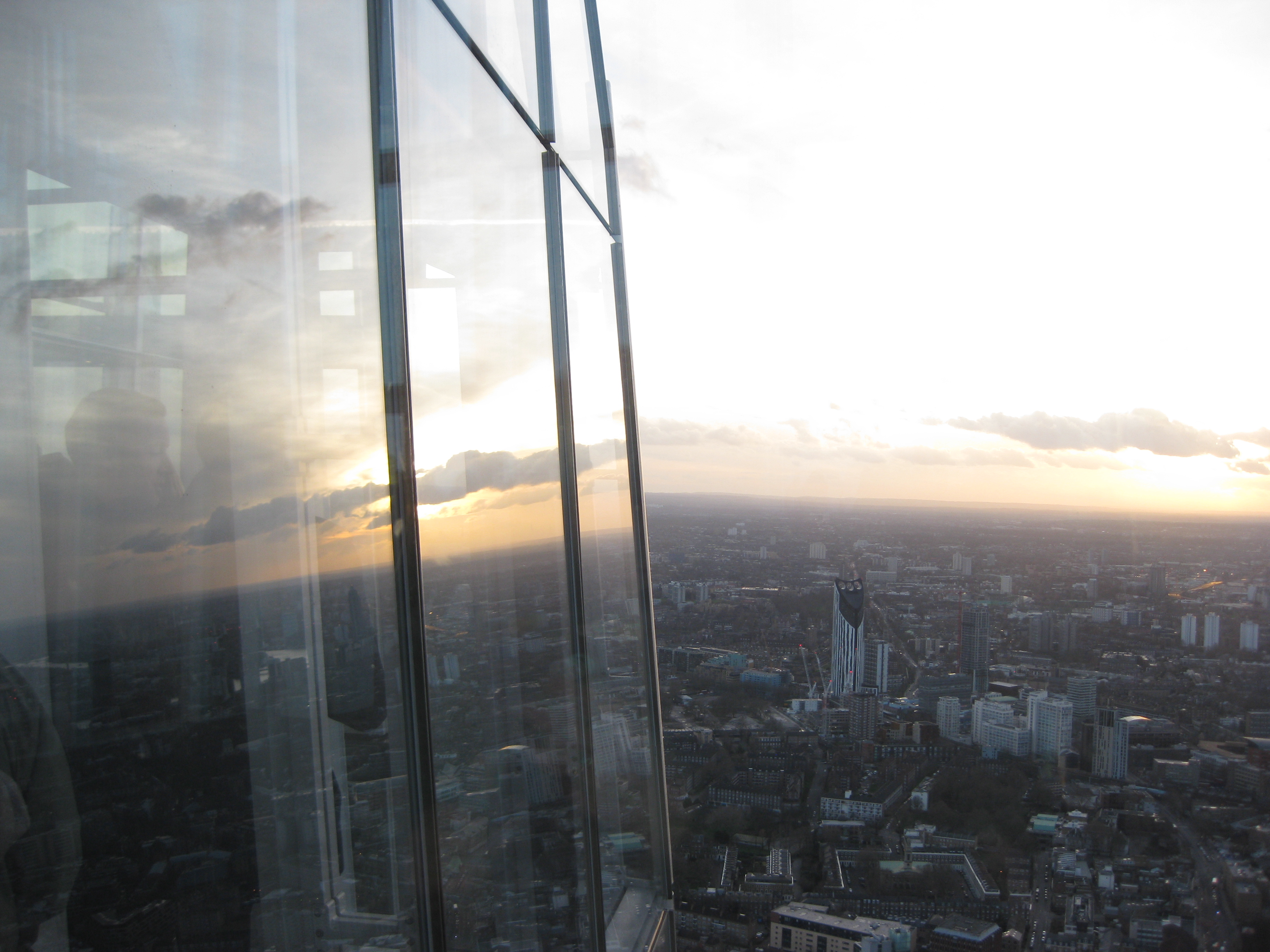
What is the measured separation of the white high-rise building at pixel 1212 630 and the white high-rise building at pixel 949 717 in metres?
1.35

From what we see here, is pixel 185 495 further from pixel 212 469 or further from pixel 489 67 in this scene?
pixel 489 67

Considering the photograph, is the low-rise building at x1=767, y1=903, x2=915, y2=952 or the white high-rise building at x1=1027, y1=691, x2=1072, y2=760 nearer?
the low-rise building at x1=767, y1=903, x2=915, y2=952

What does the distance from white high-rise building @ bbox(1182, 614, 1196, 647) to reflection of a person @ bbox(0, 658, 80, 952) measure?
5.16 meters

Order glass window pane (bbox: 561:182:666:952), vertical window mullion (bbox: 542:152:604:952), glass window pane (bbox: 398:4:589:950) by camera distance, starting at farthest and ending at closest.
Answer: glass window pane (bbox: 561:182:666:952), vertical window mullion (bbox: 542:152:604:952), glass window pane (bbox: 398:4:589:950)

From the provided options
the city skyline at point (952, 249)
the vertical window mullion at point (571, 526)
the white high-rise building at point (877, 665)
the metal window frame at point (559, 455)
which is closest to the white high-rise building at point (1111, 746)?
the white high-rise building at point (877, 665)

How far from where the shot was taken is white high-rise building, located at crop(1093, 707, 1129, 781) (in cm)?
418

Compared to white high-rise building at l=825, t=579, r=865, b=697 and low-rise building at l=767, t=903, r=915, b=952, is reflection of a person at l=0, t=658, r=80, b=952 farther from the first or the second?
white high-rise building at l=825, t=579, r=865, b=697

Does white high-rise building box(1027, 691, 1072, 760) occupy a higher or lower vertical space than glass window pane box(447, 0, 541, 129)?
lower

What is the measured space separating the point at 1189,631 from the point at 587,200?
410cm

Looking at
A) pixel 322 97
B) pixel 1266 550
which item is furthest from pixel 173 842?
pixel 1266 550

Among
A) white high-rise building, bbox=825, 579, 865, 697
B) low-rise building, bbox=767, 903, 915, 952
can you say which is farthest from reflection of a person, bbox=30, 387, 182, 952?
white high-rise building, bbox=825, 579, 865, 697

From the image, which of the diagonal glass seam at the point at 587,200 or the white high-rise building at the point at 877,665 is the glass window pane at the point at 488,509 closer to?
the diagonal glass seam at the point at 587,200

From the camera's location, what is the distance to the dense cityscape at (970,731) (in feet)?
12.7

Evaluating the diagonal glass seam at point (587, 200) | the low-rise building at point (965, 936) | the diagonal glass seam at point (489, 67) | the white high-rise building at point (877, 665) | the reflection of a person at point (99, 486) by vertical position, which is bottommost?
the low-rise building at point (965, 936)
